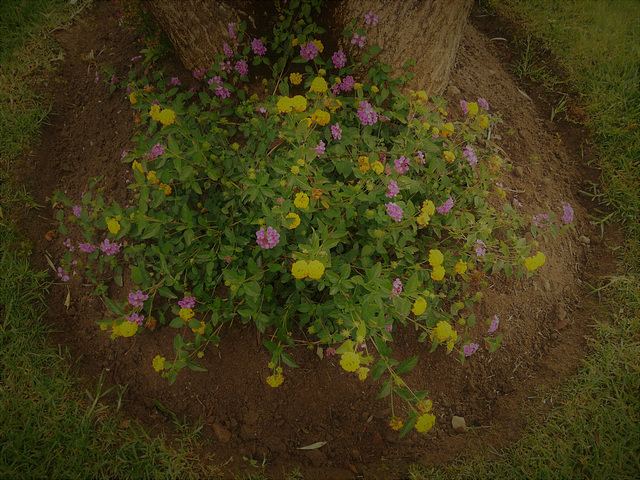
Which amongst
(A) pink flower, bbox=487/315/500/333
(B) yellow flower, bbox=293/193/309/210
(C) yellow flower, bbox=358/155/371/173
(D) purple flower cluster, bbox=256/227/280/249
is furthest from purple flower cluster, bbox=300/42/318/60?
(A) pink flower, bbox=487/315/500/333

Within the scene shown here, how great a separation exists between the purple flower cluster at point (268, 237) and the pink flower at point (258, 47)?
111 centimetres

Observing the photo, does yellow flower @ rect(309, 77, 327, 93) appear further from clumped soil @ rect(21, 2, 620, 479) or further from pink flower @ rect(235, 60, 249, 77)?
clumped soil @ rect(21, 2, 620, 479)

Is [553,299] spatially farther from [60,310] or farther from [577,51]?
[60,310]

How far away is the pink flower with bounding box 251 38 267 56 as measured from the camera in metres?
2.17

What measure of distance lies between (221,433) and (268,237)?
3.63 feet

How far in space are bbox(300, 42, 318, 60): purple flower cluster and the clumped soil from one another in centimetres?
84

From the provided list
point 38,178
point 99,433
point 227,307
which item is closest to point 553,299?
point 227,307

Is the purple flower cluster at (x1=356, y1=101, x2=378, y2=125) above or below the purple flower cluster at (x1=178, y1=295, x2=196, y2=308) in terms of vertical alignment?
above

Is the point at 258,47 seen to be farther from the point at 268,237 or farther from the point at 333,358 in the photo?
the point at 333,358

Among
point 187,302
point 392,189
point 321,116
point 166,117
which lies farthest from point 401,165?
point 187,302

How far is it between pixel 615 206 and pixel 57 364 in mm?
3631

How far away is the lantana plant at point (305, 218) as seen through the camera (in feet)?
5.60

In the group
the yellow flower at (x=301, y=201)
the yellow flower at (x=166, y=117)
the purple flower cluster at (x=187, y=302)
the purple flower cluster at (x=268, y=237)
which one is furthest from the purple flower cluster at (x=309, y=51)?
the purple flower cluster at (x=187, y=302)

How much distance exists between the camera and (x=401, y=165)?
1.90 m
